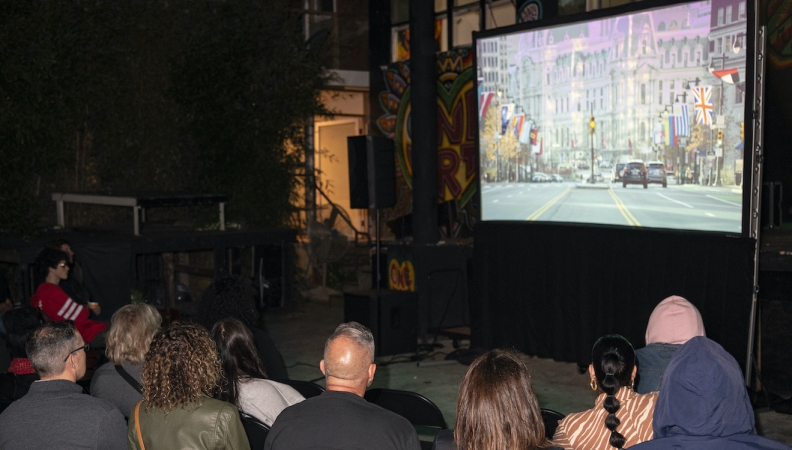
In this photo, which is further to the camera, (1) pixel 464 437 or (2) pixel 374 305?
(2) pixel 374 305

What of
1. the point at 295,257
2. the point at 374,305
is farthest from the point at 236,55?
the point at 374,305

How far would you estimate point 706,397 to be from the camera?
5.89ft

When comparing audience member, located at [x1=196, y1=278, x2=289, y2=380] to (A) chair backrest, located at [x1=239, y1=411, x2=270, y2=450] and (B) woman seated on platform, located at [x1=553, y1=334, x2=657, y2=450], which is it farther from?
(B) woman seated on platform, located at [x1=553, y1=334, x2=657, y2=450]

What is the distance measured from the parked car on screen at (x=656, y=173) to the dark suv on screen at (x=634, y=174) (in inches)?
1.5

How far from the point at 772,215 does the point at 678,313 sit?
5.60 meters

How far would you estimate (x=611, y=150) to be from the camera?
6359mm

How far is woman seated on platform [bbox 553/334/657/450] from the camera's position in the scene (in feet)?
8.71

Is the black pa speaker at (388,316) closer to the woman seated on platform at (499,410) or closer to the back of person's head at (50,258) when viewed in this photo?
the back of person's head at (50,258)

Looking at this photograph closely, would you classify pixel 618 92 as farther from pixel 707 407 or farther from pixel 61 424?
pixel 61 424

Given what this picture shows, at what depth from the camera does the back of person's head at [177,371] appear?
2504 millimetres

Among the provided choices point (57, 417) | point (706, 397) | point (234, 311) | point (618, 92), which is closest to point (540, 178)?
point (618, 92)

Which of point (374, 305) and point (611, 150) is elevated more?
point (611, 150)

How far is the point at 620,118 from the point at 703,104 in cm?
77

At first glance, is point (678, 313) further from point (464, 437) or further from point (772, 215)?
point (772, 215)
